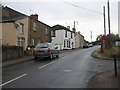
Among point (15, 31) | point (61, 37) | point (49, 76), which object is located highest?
point (61, 37)

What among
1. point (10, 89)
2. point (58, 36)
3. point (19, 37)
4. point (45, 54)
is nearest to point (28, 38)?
point (19, 37)

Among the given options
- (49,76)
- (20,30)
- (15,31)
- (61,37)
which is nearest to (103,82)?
(49,76)

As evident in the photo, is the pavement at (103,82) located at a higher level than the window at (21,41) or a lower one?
lower

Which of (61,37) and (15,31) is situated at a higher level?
(61,37)

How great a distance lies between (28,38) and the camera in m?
23.2

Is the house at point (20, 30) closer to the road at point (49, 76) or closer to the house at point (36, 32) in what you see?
the house at point (36, 32)

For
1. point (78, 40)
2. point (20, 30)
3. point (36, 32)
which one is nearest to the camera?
point (20, 30)

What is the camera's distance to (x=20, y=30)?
2197 cm

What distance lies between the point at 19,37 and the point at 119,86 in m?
17.9

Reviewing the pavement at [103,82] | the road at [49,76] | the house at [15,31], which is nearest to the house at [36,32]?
the house at [15,31]

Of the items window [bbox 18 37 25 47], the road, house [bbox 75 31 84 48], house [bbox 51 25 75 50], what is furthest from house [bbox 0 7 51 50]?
house [bbox 75 31 84 48]

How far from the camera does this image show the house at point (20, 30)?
67.4ft

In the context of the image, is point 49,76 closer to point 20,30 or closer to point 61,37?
point 20,30

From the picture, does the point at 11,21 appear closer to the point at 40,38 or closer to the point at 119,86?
the point at 40,38
